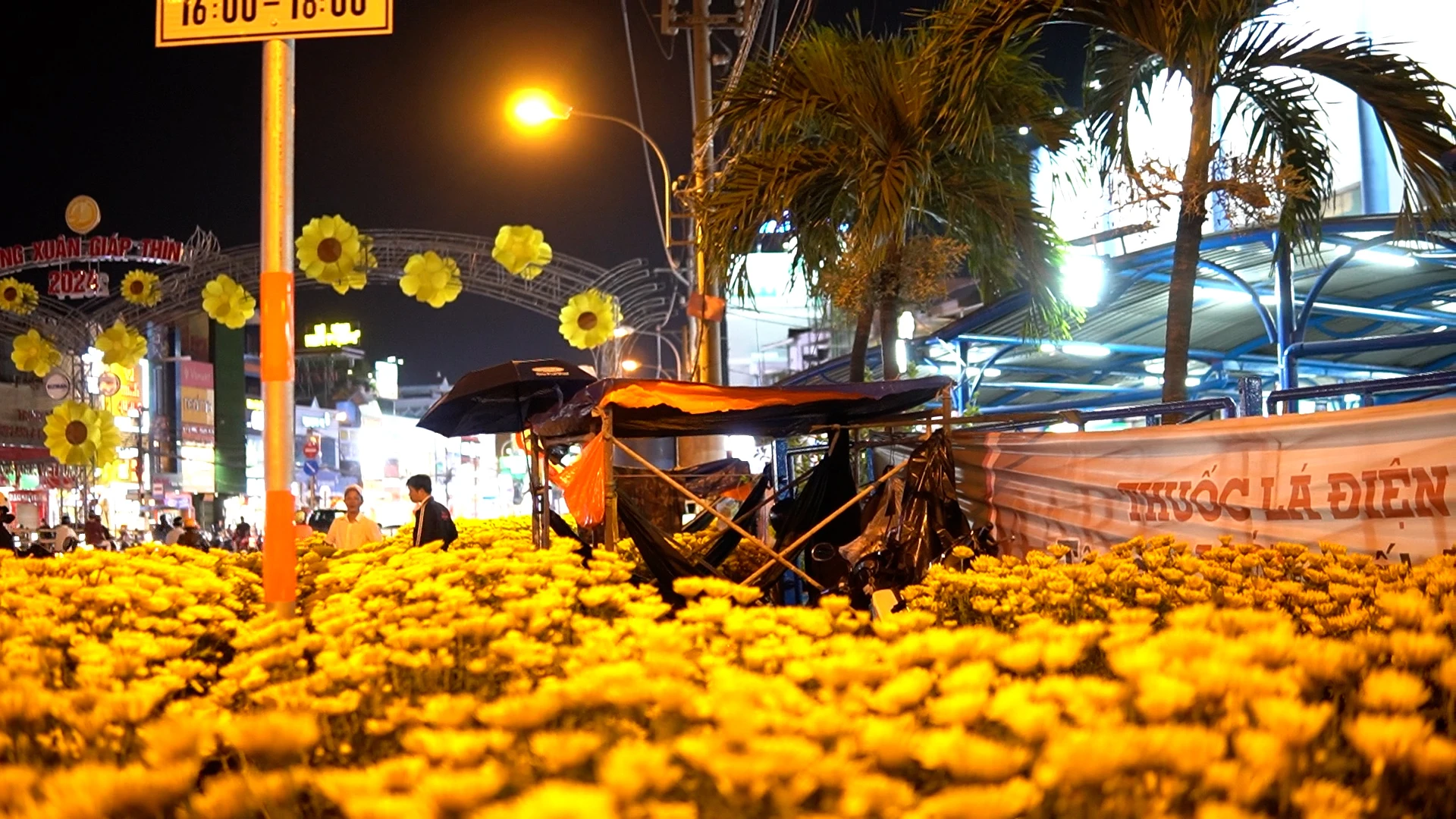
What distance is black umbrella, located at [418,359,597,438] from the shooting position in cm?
1102

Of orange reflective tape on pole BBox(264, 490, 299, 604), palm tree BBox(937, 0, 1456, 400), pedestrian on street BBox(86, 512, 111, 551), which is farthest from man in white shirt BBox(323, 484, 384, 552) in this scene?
pedestrian on street BBox(86, 512, 111, 551)

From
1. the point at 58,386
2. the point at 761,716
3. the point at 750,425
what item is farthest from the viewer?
the point at 58,386

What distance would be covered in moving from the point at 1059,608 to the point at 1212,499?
2.57 metres

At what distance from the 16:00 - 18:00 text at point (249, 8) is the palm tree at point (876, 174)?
4701 millimetres

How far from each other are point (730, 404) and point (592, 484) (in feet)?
4.16

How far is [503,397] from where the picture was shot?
12.1m

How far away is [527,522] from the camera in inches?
639

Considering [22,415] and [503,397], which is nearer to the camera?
[503,397]

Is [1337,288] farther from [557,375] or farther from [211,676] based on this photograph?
[211,676]

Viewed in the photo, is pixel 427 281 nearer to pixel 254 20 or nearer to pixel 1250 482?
pixel 254 20

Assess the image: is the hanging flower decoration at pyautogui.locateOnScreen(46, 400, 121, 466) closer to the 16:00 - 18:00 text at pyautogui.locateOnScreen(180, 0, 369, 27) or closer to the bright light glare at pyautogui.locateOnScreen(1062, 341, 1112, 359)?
the bright light glare at pyautogui.locateOnScreen(1062, 341, 1112, 359)

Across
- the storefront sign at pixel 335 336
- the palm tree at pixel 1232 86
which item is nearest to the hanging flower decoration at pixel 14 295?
the palm tree at pixel 1232 86

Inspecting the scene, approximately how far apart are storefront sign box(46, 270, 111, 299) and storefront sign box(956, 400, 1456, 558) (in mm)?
31113

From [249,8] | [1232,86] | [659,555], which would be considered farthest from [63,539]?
[1232,86]
